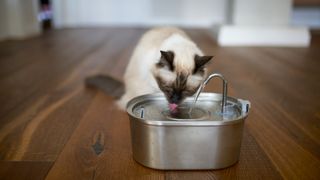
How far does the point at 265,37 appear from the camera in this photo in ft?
12.3

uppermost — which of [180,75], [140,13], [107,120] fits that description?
[180,75]

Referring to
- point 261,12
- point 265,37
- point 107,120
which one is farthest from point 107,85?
point 261,12

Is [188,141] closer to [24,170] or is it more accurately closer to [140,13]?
[24,170]

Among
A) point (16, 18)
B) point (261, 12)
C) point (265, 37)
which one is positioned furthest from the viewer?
point (16, 18)

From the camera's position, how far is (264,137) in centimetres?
136

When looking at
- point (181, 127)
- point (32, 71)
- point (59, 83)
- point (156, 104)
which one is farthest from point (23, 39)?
point (181, 127)

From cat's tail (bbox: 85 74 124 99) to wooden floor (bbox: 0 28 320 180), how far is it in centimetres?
4

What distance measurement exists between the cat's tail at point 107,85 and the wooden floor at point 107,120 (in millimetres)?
40

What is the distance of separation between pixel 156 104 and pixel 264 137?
0.43 metres

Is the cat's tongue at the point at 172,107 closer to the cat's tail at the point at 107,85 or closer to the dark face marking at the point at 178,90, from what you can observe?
the dark face marking at the point at 178,90

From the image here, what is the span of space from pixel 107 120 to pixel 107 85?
0.47 m

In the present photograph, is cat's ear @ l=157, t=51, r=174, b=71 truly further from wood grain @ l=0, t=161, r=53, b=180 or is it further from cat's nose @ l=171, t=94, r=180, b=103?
wood grain @ l=0, t=161, r=53, b=180

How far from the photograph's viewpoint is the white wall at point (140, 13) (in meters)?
5.41

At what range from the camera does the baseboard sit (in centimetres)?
375
